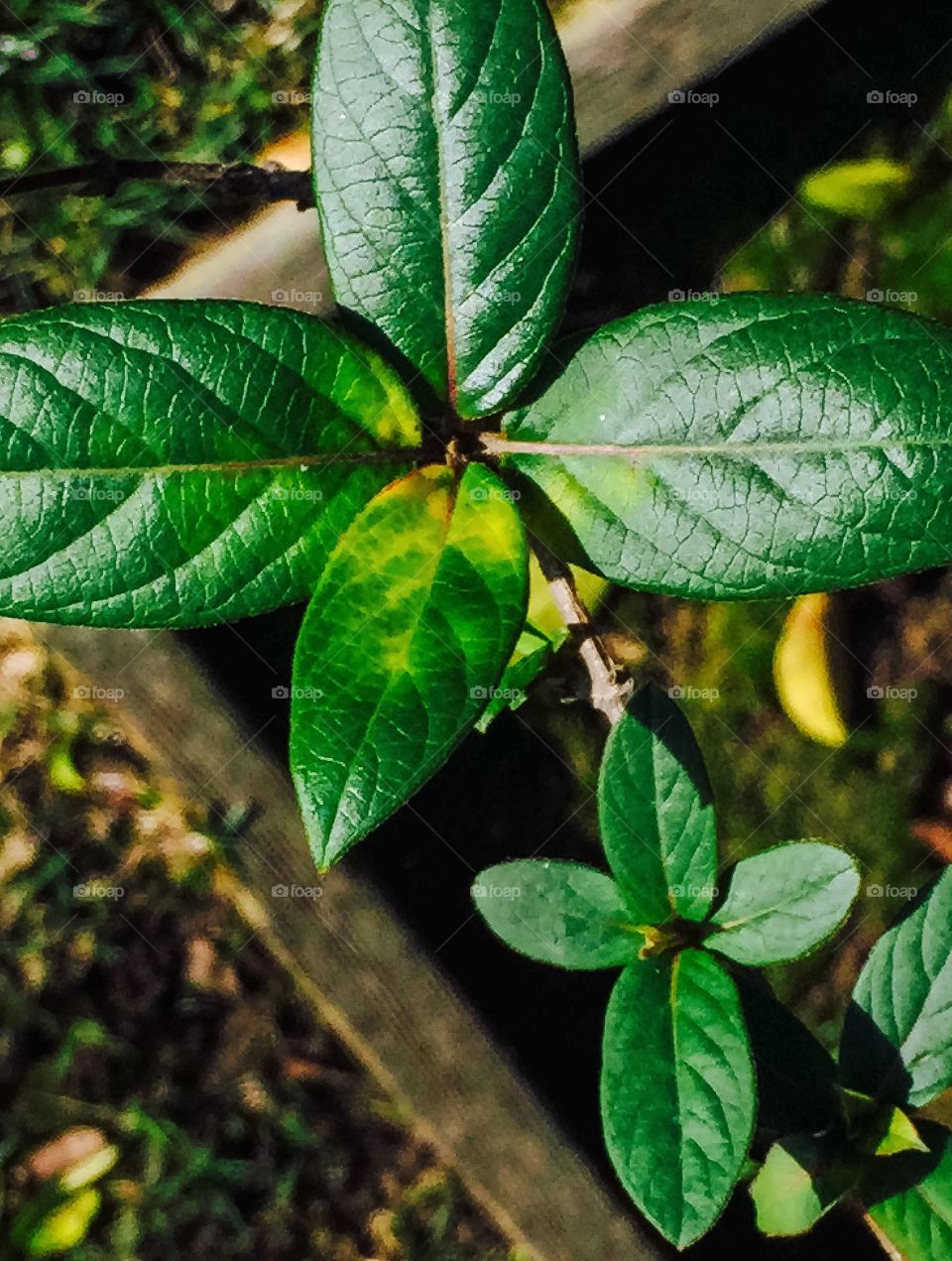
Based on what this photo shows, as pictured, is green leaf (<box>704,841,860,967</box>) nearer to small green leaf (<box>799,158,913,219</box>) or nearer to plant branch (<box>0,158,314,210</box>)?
plant branch (<box>0,158,314,210</box>)

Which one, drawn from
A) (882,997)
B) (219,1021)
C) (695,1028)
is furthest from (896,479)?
(219,1021)

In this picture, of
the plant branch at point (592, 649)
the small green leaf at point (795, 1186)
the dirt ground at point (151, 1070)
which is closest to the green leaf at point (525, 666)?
the plant branch at point (592, 649)

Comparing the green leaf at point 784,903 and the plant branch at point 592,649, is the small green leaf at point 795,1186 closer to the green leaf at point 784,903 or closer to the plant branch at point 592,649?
the green leaf at point 784,903

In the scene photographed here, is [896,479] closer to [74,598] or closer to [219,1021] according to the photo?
[74,598]

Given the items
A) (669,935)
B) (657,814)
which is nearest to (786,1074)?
(669,935)

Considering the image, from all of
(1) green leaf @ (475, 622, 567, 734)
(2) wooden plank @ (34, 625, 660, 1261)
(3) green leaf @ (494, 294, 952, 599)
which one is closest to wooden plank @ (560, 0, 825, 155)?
(1) green leaf @ (475, 622, 567, 734)

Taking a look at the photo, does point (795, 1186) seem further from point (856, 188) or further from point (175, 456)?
point (856, 188)
